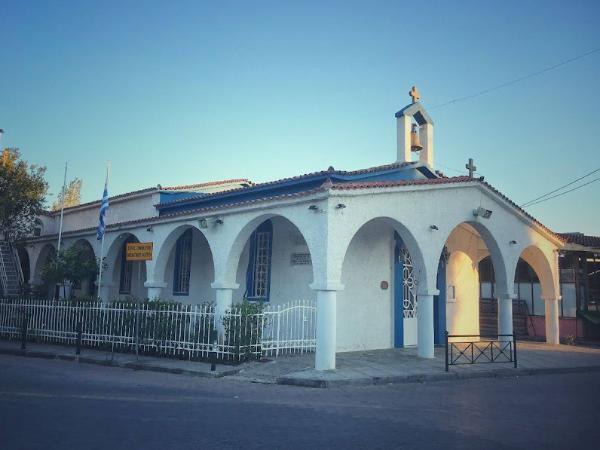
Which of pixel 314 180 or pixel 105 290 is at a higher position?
pixel 314 180

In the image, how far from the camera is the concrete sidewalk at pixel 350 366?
9.88m

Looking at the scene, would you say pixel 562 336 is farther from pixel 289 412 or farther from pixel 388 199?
pixel 289 412

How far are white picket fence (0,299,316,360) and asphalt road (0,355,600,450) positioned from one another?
192 cm

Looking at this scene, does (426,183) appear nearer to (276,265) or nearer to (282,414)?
(276,265)

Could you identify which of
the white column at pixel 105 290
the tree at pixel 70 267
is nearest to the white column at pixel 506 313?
the white column at pixel 105 290

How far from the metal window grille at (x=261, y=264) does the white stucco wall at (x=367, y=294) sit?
2.74 m

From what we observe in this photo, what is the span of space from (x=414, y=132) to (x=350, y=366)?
793 centimetres

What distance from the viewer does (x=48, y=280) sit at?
61.0 feet

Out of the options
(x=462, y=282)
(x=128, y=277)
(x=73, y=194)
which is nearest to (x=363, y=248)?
(x=462, y=282)

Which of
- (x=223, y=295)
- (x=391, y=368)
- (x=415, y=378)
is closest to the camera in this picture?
(x=415, y=378)

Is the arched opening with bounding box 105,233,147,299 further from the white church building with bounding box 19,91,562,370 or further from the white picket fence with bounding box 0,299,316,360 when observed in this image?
the white picket fence with bounding box 0,299,316,360

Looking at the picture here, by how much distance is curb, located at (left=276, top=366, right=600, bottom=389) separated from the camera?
31.0ft

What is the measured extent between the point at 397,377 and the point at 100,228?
11171 millimetres

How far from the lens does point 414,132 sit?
1552 centimetres
